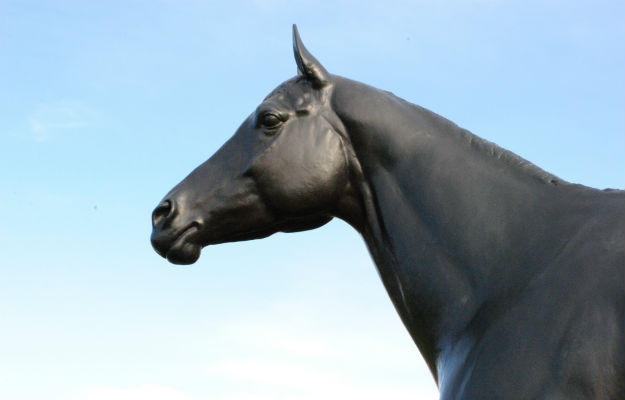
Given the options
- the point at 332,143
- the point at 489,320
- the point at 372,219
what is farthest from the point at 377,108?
the point at 489,320

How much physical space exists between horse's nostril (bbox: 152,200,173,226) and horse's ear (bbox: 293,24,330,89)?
110 centimetres

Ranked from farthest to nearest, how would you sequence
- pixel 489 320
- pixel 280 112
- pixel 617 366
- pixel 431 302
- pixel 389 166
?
pixel 280 112 → pixel 389 166 → pixel 431 302 → pixel 489 320 → pixel 617 366

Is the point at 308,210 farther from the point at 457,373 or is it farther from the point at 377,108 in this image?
the point at 457,373

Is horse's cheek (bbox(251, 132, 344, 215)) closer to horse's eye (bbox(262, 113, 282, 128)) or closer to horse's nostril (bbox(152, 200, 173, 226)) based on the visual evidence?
horse's eye (bbox(262, 113, 282, 128))

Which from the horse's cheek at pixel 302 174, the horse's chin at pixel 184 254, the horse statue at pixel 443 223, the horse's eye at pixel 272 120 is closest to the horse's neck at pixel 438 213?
the horse statue at pixel 443 223

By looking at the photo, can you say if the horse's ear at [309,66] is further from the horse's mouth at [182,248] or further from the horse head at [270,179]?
the horse's mouth at [182,248]

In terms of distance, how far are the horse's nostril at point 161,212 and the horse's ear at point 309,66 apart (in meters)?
1.10

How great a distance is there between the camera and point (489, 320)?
3.78 metres

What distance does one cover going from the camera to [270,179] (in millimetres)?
4672

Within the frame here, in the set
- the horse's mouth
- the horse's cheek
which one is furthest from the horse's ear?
the horse's mouth

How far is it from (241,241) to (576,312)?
216 cm

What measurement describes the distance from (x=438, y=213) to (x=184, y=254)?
1.51 m

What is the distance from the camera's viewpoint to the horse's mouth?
478 cm

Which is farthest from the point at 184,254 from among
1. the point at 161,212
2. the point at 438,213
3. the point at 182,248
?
the point at 438,213
